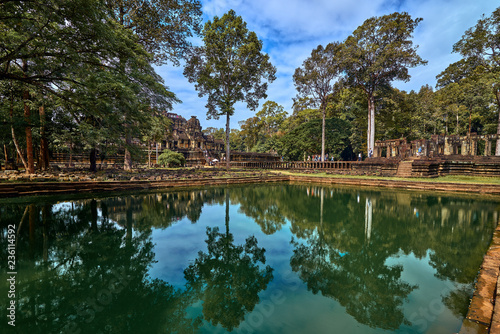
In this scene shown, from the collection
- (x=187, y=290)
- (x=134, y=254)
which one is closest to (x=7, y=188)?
(x=134, y=254)

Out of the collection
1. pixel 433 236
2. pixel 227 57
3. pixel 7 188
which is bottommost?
pixel 433 236

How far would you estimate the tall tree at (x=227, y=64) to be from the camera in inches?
806

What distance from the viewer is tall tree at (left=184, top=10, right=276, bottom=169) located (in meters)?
20.5

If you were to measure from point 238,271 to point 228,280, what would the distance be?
347 millimetres

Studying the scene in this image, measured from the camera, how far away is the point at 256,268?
13.1ft

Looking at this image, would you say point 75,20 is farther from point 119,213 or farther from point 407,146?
point 407,146

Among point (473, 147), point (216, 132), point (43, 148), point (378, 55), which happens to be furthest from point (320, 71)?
point (216, 132)

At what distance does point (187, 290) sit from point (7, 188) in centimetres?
1140

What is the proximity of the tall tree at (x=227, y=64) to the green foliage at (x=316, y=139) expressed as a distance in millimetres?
11351

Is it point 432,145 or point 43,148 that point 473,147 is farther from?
point 43,148

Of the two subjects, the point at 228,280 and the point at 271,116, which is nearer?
the point at 228,280

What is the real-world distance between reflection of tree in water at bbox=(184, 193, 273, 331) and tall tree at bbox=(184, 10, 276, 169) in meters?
18.8

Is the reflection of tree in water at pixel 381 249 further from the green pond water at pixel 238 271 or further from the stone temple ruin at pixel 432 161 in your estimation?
the stone temple ruin at pixel 432 161

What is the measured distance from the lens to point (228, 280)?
3.58 meters
